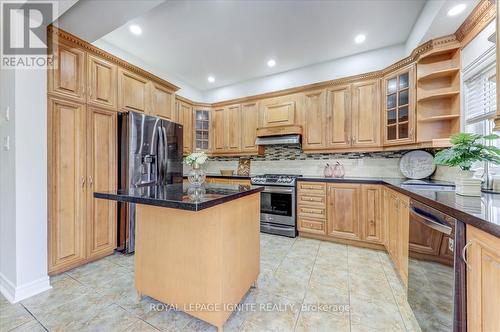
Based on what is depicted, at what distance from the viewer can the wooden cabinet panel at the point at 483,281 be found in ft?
2.48

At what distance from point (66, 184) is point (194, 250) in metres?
1.74

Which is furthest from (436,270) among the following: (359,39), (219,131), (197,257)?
(219,131)

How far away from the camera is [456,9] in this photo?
1.78 m

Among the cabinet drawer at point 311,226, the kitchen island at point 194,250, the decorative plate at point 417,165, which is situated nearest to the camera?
the kitchen island at point 194,250

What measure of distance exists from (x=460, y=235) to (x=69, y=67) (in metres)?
3.42

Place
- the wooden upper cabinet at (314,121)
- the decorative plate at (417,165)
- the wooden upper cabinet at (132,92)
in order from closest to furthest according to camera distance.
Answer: the wooden upper cabinet at (132,92) → the decorative plate at (417,165) → the wooden upper cabinet at (314,121)

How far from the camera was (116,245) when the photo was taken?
2553mm

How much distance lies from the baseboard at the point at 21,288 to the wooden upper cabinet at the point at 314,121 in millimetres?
3475

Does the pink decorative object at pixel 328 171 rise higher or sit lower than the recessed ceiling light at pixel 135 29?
lower

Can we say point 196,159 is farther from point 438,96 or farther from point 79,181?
point 438,96

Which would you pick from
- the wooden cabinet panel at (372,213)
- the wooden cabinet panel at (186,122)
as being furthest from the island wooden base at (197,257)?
the wooden cabinet panel at (186,122)

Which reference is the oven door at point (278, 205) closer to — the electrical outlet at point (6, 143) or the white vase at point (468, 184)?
the white vase at point (468, 184)

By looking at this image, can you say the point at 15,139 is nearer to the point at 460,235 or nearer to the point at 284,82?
the point at 460,235

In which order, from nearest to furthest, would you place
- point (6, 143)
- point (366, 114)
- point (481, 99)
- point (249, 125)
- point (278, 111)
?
1. point (6, 143)
2. point (481, 99)
3. point (366, 114)
4. point (278, 111)
5. point (249, 125)
